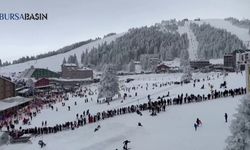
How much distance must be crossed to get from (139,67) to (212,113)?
145469 mm

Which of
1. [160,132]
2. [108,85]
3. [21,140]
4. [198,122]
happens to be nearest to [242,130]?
[198,122]

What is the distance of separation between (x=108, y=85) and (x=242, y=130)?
39203 mm

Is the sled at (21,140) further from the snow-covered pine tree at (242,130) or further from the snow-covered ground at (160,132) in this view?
the snow-covered pine tree at (242,130)

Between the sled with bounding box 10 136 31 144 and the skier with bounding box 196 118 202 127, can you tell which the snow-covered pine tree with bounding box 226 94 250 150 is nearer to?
the skier with bounding box 196 118 202 127

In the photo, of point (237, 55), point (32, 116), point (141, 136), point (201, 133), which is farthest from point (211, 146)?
point (237, 55)

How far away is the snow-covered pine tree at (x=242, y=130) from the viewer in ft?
55.1

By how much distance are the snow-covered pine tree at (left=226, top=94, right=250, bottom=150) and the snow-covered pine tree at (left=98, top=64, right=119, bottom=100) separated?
3824 cm

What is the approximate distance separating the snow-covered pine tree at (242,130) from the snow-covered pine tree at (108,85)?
38.2 m

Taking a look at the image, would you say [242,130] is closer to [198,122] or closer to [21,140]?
[198,122]

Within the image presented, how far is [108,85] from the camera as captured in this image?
55625 mm

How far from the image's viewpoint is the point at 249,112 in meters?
17.0

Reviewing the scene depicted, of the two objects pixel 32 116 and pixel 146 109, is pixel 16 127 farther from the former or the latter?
pixel 146 109

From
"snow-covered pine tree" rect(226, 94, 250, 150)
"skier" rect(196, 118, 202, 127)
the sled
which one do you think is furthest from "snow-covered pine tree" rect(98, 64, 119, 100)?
"snow-covered pine tree" rect(226, 94, 250, 150)

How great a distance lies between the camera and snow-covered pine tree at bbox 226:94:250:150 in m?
16.8
